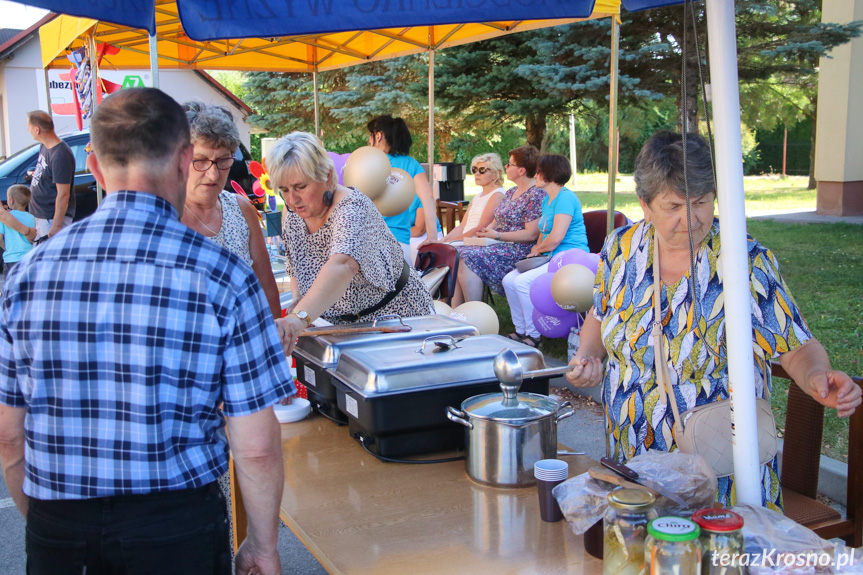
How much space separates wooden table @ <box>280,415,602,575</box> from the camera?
146 cm

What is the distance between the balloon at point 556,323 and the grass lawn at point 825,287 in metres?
0.43

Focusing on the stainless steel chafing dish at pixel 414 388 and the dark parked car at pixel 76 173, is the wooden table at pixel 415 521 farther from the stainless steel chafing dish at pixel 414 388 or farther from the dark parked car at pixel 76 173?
the dark parked car at pixel 76 173

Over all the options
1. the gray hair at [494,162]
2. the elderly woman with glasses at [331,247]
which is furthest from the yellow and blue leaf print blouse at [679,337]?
the gray hair at [494,162]

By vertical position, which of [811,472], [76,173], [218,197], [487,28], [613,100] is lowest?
[811,472]

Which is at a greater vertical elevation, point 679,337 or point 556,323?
point 679,337

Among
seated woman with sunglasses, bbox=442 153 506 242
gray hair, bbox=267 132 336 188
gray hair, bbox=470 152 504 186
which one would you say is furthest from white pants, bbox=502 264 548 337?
gray hair, bbox=267 132 336 188

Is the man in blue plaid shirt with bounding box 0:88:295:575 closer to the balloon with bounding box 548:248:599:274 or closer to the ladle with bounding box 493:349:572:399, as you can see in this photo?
the ladle with bounding box 493:349:572:399

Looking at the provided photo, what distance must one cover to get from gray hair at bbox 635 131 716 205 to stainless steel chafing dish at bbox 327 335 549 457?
0.54m

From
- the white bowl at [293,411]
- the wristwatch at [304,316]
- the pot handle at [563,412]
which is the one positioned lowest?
the white bowl at [293,411]

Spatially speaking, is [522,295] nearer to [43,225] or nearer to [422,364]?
[422,364]

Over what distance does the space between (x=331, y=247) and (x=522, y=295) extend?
333 centimetres

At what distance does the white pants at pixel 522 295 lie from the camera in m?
5.77

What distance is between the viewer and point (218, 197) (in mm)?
2523

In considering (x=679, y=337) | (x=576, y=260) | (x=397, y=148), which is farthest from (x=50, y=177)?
(x=679, y=337)
